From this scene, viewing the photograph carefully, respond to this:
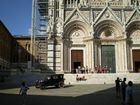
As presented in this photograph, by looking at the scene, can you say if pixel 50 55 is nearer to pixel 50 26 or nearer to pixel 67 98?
pixel 50 26

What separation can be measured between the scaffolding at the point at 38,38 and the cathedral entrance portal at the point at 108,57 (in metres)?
8.30

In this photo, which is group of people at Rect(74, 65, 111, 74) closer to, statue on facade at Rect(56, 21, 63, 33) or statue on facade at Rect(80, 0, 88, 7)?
statue on facade at Rect(56, 21, 63, 33)

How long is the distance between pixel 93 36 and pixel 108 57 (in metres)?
3.78

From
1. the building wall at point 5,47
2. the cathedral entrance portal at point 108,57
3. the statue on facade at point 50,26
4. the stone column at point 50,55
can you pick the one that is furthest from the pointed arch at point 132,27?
the building wall at point 5,47

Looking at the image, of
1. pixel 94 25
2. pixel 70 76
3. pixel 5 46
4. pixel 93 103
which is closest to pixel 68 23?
pixel 94 25

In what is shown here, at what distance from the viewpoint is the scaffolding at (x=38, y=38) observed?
42094mm

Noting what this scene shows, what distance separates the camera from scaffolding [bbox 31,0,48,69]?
138 ft

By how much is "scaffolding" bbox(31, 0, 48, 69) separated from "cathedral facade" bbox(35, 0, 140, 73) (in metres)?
2.75

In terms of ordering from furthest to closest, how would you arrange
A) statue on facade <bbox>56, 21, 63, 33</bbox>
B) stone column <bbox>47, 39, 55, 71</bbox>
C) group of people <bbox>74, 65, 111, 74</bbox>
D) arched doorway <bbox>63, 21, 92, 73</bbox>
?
arched doorway <bbox>63, 21, 92, 73</bbox>, statue on facade <bbox>56, 21, 63, 33</bbox>, stone column <bbox>47, 39, 55, 71</bbox>, group of people <bbox>74, 65, 111, 74</bbox>

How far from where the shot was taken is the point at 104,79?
33281 millimetres

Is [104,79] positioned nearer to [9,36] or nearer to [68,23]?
[68,23]

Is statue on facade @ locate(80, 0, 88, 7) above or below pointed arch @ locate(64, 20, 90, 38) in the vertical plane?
above

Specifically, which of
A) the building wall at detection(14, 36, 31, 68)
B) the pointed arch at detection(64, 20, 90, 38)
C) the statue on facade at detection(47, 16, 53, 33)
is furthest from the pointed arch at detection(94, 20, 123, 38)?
the building wall at detection(14, 36, 31, 68)

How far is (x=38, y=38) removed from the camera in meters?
44.2
